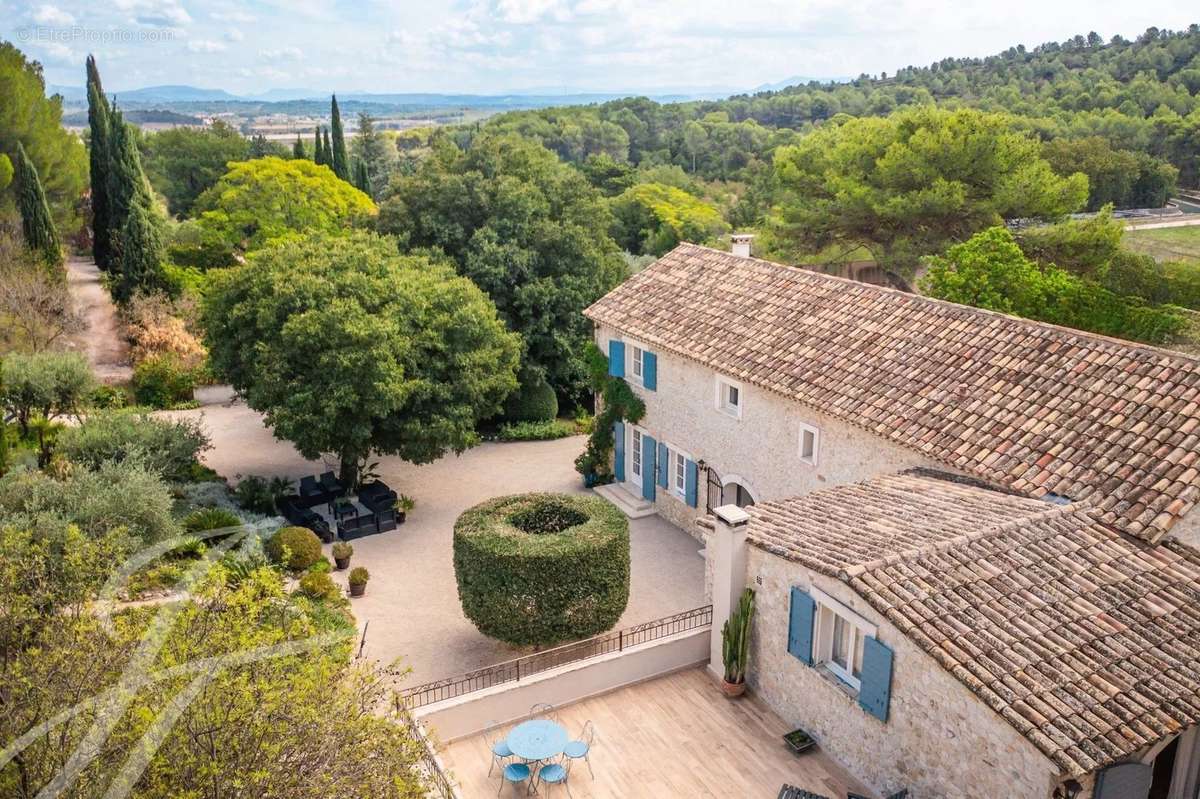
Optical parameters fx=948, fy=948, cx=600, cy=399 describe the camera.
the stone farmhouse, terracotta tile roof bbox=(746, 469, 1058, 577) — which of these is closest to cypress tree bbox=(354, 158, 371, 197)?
the stone farmhouse

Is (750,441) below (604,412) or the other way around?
the other way around

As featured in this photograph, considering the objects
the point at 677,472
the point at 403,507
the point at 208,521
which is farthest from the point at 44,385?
the point at 677,472

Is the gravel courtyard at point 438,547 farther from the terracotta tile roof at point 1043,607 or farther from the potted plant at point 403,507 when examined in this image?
the terracotta tile roof at point 1043,607

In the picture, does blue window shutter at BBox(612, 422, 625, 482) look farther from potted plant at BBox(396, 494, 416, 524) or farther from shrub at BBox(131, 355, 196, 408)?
shrub at BBox(131, 355, 196, 408)

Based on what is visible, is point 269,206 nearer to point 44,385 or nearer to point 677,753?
point 44,385

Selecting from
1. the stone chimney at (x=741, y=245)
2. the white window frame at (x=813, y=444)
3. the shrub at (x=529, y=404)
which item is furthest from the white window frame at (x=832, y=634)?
the shrub at (x=529, y=404)

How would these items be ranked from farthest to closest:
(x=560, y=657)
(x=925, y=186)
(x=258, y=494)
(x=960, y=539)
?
(x=925, y=186) → (x=258, y=494) → (x=560, y=657) → (x=960, y=539)
